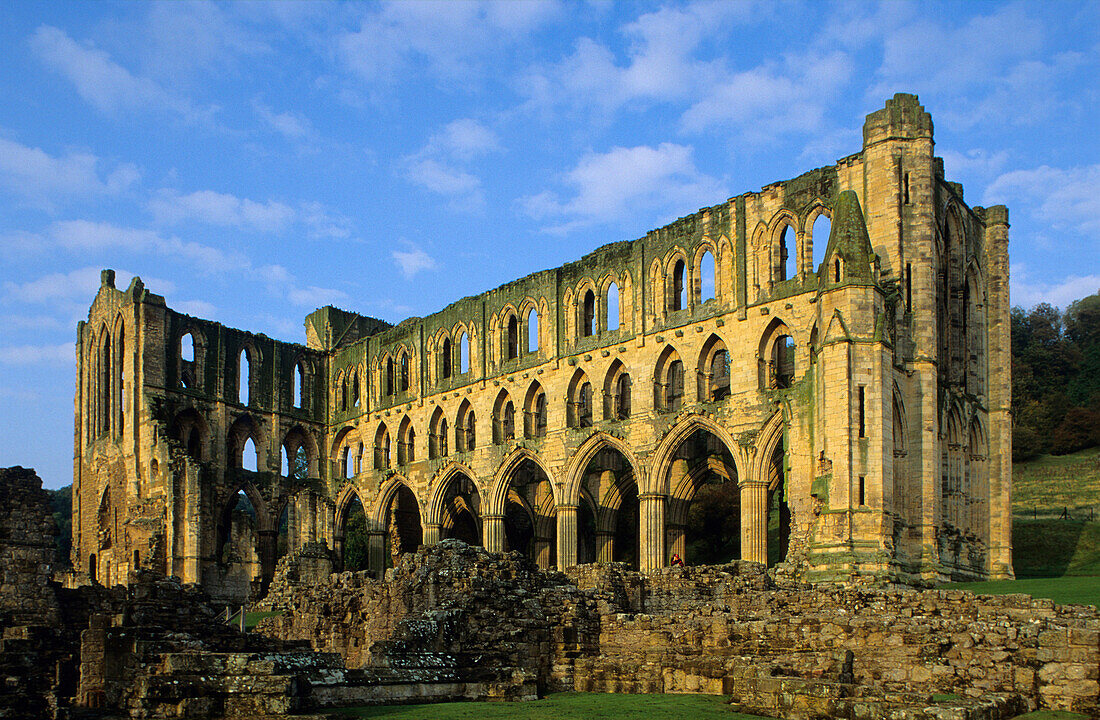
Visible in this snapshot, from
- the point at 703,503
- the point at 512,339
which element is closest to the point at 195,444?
the point at 512,339

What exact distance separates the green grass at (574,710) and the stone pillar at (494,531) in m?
23.7

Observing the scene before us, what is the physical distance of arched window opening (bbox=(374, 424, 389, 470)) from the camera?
146ft

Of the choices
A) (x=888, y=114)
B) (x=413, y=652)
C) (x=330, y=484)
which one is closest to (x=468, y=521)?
(x=330, y=484)

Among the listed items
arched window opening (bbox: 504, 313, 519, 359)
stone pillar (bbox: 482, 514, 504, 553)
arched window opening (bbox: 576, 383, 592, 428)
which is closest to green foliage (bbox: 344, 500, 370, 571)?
stone pillar (bbox: 482, 514, 504, 553)

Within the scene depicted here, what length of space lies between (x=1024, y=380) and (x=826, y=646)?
53.7m

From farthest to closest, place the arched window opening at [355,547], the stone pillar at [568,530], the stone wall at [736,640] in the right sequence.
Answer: the arched window opening at [355,547] < the stone pillar at [568,530] < the stone wall at [736,640]

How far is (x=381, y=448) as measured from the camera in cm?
4481

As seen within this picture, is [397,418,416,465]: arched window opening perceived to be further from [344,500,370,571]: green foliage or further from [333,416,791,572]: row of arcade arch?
[344,500,370,571]: green foliage

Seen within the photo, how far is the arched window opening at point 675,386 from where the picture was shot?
115 feet

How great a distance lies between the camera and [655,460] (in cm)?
3422

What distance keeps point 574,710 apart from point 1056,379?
5946 centimetres

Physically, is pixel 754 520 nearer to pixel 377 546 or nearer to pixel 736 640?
pixel 736 640

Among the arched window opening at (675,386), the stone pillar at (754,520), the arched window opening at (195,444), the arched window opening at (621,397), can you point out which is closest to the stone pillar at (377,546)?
the arched window opening at (195,444)

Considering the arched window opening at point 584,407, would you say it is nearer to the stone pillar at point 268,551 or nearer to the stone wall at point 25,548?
the stone pillar at point 268,551
